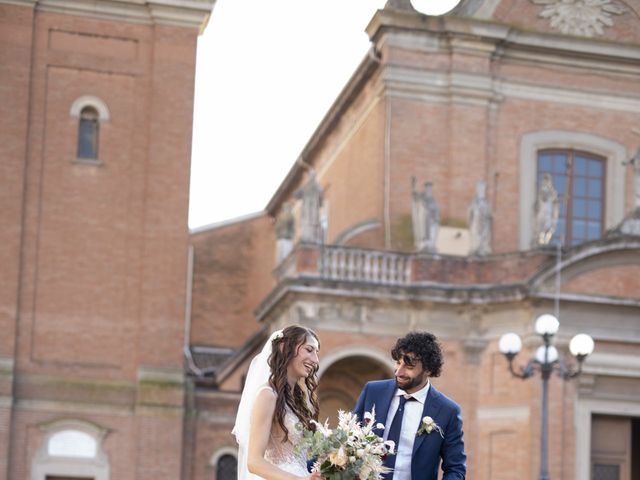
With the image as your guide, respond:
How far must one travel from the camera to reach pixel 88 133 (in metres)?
30.3

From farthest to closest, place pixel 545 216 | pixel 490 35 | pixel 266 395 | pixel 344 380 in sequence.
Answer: pixel 490 35 → pixel 344 380 → pixel 545 216 → pixel 266 395

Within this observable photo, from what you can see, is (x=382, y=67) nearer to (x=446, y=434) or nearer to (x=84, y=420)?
(x=84, y=420)

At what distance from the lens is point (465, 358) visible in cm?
2925

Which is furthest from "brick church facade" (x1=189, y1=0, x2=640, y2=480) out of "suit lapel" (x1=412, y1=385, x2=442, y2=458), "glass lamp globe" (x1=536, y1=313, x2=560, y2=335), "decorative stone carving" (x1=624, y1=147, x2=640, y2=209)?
"suit lapel" (x1=412, y1=385, x2=442, y2=458)

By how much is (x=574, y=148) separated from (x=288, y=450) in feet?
83.3

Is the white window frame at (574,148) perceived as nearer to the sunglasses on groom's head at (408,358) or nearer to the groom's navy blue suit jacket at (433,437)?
the groom's navy blue suit jacket at (433,437)

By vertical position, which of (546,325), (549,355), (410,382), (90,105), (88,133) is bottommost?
(410,382)

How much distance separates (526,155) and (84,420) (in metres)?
10.6

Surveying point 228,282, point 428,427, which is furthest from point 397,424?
point 228,282

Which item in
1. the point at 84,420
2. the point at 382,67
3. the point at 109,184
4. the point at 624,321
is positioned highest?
the point at 382,67

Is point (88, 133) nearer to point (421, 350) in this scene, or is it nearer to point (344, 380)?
point (344, 380)

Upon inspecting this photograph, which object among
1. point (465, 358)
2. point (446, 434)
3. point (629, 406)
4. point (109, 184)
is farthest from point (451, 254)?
point (446, 434)

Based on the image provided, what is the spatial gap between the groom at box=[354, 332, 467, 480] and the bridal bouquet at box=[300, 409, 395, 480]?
66cm

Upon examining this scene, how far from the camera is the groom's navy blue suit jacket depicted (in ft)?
27.0
